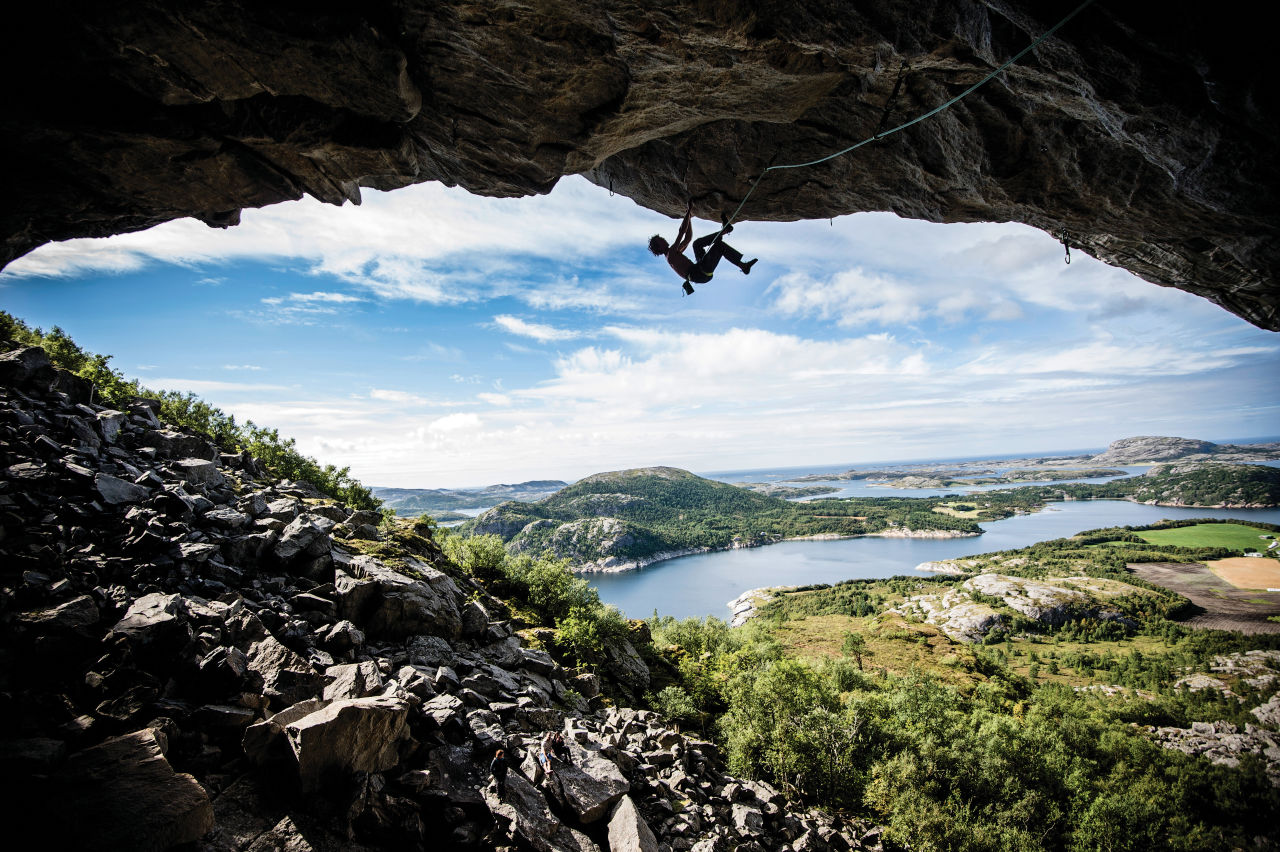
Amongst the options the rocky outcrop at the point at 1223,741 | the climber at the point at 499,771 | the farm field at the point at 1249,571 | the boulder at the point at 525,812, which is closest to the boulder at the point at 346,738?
the climber at the point at 499,771

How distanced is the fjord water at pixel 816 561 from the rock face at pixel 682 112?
75224mm

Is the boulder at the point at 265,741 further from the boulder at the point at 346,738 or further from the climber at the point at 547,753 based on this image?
the climber at the point at 547,753

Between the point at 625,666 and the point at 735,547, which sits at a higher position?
the point at 625,666

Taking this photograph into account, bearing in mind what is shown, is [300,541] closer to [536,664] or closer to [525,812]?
[536,664]

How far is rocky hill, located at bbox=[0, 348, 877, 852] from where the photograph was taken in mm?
4102

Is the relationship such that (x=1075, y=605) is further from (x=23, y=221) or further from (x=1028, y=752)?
(x=23, y=221)

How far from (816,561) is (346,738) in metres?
134

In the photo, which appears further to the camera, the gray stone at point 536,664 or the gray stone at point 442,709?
the gray stone at point 536,664

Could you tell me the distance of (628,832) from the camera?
6.36m

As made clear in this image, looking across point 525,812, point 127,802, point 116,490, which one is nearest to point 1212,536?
point 525,812

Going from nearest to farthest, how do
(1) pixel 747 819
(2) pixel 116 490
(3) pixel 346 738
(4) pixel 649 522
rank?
(3) pixel 346 738
(2) pixel 116 490
(1) pixel 747 819
(4) pixel 649 522

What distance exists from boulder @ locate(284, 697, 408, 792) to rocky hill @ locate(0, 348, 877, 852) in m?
0.02

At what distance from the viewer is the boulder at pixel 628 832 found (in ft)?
20.4

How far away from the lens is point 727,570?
372ft
